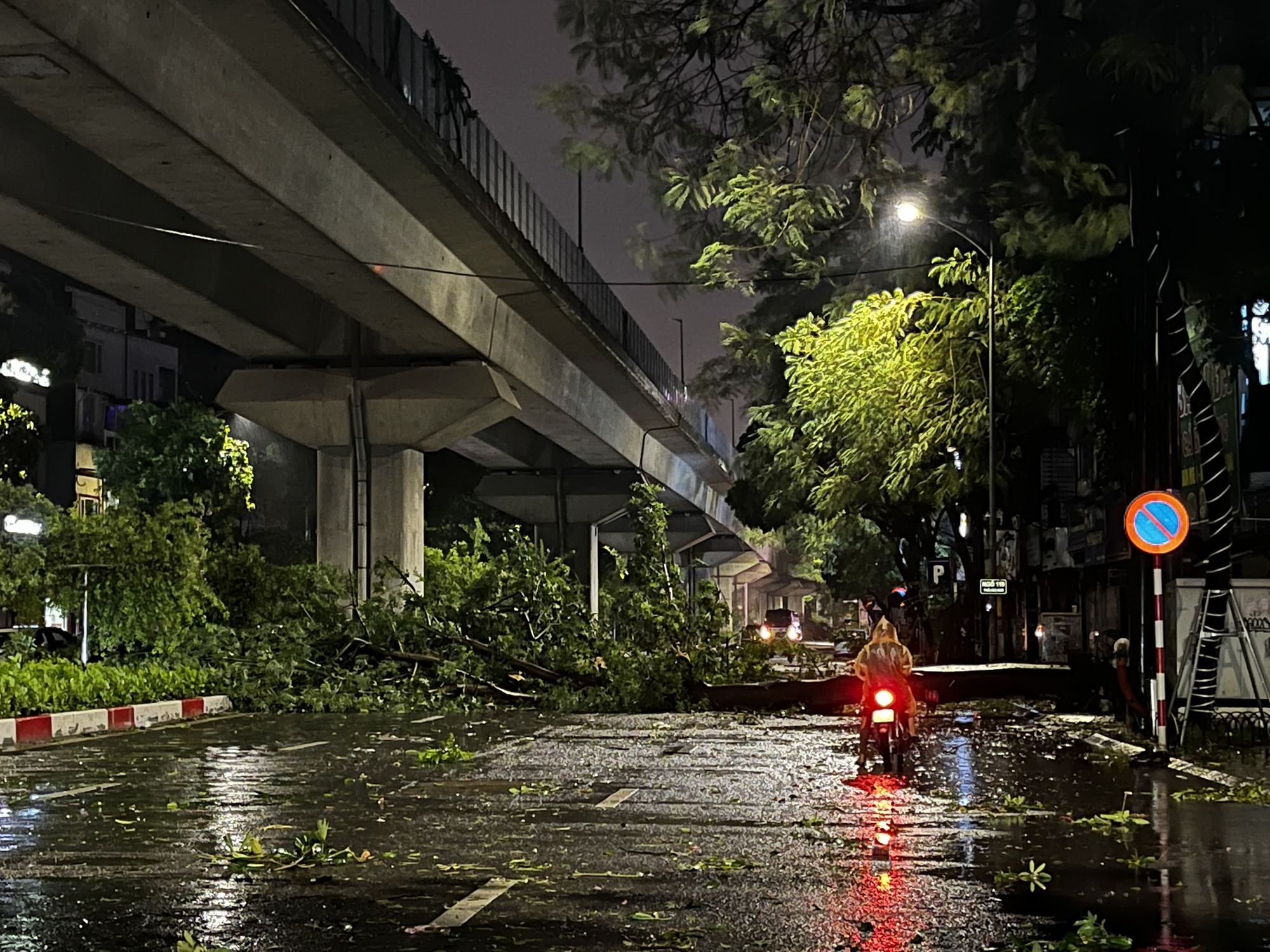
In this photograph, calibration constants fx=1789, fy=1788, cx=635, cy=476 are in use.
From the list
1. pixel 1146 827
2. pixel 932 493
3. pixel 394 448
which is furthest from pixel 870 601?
pixel 1146 827

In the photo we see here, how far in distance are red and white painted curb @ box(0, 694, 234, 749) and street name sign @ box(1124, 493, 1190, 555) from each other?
13.3 m

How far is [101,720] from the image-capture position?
24781 millimetres

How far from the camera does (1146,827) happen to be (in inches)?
501

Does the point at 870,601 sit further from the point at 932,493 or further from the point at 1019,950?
the point at 1019,950

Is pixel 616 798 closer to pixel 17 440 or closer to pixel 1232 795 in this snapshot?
pixel 1232 795

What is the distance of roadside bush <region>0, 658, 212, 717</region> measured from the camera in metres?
23.5

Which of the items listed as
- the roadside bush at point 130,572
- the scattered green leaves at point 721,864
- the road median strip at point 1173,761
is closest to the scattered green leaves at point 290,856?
the scattered green leaves at point 721,864

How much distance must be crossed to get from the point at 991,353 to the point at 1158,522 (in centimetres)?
1081

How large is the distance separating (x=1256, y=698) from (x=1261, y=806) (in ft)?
22.8

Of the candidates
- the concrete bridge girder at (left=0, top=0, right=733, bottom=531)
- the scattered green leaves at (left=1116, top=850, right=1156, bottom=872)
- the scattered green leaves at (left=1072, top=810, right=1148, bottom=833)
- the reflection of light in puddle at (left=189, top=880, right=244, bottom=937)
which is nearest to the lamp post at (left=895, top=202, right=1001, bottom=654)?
the concrete bridge girder at (left=0, top=0, right=733, bottom=531)

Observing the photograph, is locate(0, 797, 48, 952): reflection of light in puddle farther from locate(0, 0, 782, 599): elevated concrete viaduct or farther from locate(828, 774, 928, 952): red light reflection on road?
locate(0, 0, 782, 599): elevated concrete viaduct

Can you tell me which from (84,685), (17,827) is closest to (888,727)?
(17,827)

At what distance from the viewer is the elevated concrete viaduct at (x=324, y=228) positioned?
18094 mm

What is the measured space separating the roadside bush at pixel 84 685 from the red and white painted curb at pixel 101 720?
9.0 inches
